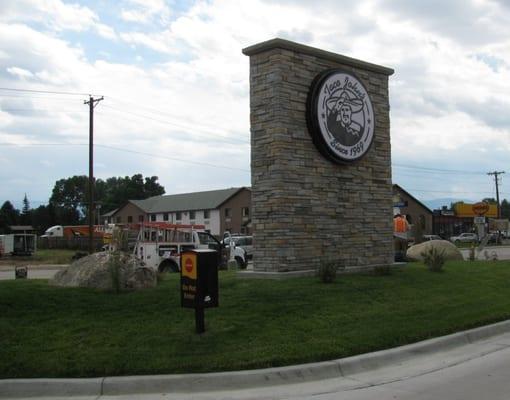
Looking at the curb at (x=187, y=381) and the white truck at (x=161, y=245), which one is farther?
the white truck at (x=161, y=245)

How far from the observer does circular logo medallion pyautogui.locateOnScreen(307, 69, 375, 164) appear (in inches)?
527

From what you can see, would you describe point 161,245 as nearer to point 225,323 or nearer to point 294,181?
point 294,181

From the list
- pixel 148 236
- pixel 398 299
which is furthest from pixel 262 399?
pixel 148 236

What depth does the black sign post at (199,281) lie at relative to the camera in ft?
25.6

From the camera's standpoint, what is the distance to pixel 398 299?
11.1 metres

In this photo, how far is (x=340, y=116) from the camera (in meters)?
14.1

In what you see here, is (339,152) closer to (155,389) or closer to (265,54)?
(265,54)

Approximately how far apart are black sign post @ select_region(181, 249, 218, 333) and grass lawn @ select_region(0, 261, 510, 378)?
0.39 metres


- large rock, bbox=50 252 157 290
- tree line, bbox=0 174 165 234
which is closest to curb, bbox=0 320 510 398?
large rock, bbox=50 252 157 290

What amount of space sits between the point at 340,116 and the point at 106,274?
6571 millimetres

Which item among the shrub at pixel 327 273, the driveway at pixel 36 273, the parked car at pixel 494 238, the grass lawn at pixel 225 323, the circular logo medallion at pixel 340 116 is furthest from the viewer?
the parked car at pixel 494 238

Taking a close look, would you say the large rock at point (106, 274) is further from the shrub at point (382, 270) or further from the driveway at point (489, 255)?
the driveway at point (489, 255)

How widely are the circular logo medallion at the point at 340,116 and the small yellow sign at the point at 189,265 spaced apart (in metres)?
6.19

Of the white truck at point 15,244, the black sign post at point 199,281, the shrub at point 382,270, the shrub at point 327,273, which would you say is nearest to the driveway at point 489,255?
the shrub at point 382,270
